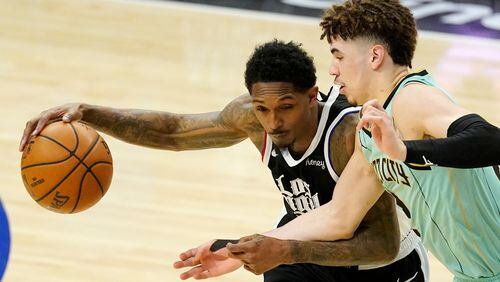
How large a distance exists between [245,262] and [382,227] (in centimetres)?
74

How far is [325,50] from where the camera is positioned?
10.9m

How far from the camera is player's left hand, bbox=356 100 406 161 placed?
3.32 metres

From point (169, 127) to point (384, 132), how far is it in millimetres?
1852

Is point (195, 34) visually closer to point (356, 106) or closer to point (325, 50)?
point (325, 50)

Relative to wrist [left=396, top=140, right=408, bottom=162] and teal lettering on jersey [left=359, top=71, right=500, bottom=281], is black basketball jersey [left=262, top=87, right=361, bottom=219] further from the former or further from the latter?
wrist [left=396, top=140, right=408, bottom=162]

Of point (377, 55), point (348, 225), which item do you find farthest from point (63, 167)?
point (377, 55)

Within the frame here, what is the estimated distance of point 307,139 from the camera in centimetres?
434

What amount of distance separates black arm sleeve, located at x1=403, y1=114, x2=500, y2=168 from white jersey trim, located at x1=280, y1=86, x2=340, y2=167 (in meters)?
1.00

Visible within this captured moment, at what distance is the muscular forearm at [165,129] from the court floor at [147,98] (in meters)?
1.37

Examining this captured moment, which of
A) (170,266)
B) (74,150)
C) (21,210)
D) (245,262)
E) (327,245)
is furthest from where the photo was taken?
(21,210)

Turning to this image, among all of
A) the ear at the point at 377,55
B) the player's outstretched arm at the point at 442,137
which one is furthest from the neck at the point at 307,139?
the player's outstretched arm at the point at 442,137

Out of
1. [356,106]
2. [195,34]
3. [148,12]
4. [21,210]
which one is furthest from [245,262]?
[148,12]

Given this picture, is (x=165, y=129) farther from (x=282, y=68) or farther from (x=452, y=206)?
(x=452, y=206)

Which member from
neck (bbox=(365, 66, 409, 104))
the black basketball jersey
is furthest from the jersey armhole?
neck (bbox=(365, 66, 409, 104))
